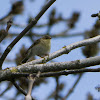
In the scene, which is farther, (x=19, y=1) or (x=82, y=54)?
(x=19, y=1)

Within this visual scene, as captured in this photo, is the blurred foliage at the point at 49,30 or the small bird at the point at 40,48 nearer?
the blurred foliage at the point at 49,30

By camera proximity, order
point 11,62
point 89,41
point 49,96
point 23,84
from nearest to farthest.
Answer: point 89,41 → point 23,84 → point 49,96 → point 11,62

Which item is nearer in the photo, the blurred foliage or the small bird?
the blurred foliage

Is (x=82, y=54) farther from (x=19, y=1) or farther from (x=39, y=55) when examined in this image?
(x=19, y=1)

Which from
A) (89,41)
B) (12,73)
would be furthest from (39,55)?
(12,73)

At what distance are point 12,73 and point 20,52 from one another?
2.35 meters

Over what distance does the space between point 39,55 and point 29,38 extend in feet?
2.45

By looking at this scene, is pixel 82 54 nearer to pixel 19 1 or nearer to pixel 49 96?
pixel 49 96

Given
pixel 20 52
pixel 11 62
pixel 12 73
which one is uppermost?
pixel 12 73

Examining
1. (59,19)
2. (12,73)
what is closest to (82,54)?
(12,73)

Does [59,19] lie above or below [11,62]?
above

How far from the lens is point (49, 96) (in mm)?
4863

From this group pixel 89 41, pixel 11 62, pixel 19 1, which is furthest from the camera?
pixel 11 62

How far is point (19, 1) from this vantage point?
628 cm
